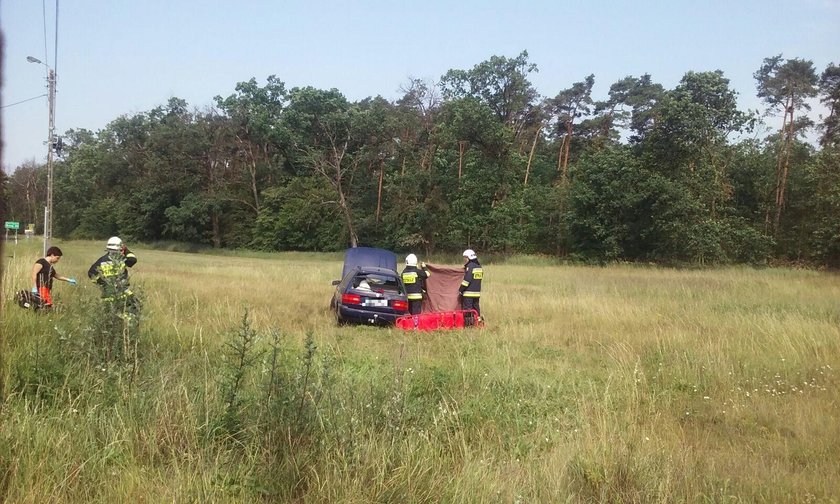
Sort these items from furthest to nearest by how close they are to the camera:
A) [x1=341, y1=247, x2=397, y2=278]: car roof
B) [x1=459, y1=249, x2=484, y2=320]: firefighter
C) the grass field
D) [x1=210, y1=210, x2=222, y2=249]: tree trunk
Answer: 1. [x1=210, y1=210, x2=222, y2=249]: tree trunk
2. [x1=341, y1=247, x2=397, y2=278]: car roof
3. [x1=459, y1=249, x2=484, y2=320]: firefighter
4. the grass field

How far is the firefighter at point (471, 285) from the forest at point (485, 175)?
2305cm

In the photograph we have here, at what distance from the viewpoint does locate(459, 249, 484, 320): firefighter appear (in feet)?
40.3

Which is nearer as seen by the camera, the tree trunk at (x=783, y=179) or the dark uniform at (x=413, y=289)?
the dark uniform at (x=413, y=289)

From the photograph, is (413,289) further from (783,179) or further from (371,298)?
(783,179)

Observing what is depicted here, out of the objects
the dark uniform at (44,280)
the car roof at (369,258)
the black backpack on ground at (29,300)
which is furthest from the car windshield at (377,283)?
the black backpack on ground at (29,300)

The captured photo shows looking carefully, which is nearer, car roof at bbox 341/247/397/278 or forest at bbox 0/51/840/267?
car roof at bbox 341/247/397/278

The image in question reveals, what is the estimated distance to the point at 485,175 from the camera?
42.7 m

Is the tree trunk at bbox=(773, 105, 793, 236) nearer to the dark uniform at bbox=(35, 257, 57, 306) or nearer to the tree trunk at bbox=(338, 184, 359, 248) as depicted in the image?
the tree trunk at bbox=(338, 184, 359, 248)

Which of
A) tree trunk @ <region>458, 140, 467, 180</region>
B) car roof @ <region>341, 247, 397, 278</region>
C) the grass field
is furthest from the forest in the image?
the grass field

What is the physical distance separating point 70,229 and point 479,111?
186 ft

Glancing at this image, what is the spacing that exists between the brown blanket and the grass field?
14.7 feet

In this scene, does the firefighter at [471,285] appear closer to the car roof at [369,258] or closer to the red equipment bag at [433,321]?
the red equipment bag at [433,321]

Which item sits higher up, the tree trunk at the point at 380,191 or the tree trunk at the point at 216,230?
the tree trunk at the point at 380,191

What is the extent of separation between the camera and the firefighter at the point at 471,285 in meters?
12.3
